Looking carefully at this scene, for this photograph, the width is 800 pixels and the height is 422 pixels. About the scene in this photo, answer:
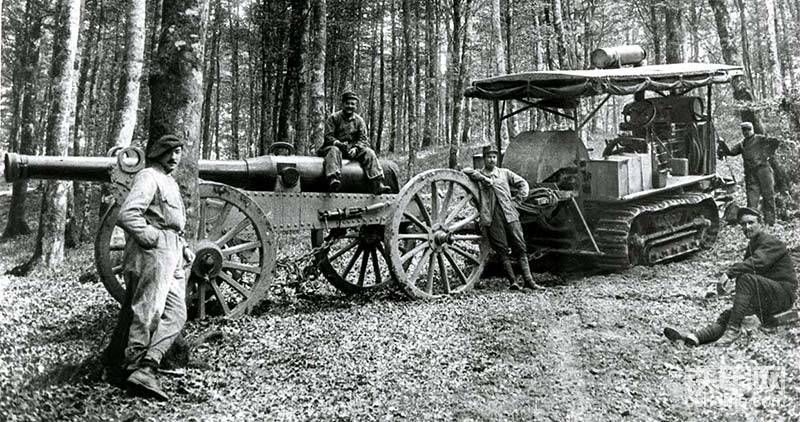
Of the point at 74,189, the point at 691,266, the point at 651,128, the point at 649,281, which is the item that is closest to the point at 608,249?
the point at 649,281

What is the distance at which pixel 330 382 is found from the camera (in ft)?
17.9

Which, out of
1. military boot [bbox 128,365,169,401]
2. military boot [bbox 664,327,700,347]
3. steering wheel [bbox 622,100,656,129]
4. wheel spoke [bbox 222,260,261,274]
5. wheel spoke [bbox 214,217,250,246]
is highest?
steering wheel [bbox 622,100,656,129]

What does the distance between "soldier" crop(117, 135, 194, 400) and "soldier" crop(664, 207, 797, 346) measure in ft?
15.0

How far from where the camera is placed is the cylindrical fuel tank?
37.8 feet

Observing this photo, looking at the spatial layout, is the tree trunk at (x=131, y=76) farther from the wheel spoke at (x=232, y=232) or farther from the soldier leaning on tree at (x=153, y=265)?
the soldier leaning on tree at (x=153, y=265)

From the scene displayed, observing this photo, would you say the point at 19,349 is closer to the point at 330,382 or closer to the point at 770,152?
the point at 330,382

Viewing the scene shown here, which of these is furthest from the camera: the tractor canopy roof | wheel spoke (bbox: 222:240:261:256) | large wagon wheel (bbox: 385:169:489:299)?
the tractor canopy roof

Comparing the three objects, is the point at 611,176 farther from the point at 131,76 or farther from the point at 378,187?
the point at 131,76

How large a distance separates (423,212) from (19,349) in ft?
15.8

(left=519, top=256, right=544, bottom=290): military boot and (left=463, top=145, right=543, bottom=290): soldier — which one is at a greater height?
(left=463, top=145, right=543, bottom=290): soldier

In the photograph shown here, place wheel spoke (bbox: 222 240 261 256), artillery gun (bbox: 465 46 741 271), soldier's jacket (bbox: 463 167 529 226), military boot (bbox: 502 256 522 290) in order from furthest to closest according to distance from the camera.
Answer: artillery gun (bbox: 465 46 741 271) → military boot (bbox: 502 256 522 290) → soldier's jacket (bbox: 463 167 529 226) → wheel spoke (bbox: 222 240 261 256)

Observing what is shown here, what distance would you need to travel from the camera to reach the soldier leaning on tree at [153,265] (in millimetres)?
4852

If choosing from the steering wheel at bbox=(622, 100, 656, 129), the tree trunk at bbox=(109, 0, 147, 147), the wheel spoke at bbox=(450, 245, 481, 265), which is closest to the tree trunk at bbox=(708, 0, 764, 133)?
the steering wheel at bbox=(622, 100, 656, 129)

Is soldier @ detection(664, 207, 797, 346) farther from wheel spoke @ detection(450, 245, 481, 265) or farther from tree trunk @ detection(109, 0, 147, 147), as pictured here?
tree trunk @ detection(109, 0, 147, 147)
